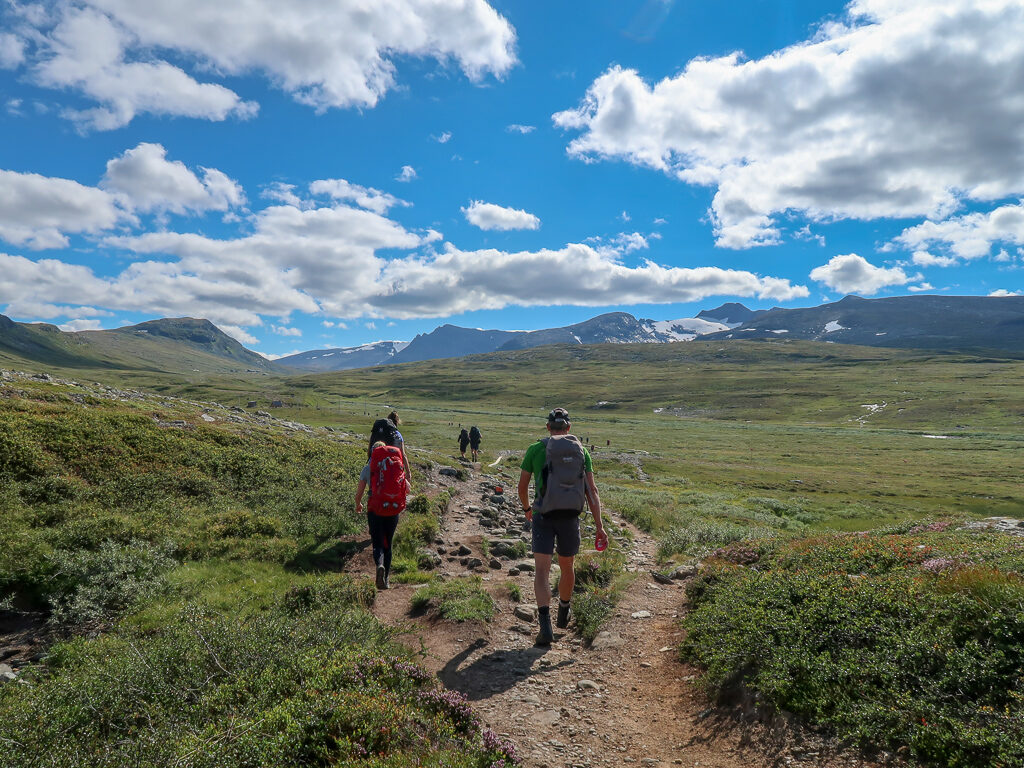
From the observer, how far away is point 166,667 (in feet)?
17.0

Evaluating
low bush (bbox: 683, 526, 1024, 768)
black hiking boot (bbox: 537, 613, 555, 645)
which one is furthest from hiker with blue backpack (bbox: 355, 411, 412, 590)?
low bush (bbox: 683, 526, 1024, 768)

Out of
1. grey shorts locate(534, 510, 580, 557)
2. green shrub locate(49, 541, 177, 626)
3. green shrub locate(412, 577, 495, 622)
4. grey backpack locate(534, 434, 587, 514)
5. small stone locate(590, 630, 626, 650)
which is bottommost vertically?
small stone locate(590, 630, 626, 650)

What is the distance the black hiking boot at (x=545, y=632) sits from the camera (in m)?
7.82

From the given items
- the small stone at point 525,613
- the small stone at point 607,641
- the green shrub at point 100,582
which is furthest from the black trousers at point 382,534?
the small stone at point 607,641

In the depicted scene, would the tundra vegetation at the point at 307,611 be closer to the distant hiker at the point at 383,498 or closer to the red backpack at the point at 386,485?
the distant hiker at the point at 383,498

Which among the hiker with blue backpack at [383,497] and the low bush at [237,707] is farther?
the hiker with blue backpack at [383,497]

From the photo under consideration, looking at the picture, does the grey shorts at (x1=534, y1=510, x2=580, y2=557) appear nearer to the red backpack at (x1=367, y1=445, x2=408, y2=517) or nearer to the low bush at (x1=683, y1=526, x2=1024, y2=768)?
the low bush at (x1=683, y1=526, x2=1024, y2=768)

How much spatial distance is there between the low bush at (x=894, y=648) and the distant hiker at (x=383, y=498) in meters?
5.72

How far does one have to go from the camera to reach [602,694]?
6.61 metres

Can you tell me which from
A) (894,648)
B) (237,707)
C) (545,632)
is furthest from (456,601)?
(894,648)

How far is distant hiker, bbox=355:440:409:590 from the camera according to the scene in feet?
31.4

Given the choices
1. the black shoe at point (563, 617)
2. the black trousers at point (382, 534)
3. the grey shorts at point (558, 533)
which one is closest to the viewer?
the grey shorts at point (558, 533)

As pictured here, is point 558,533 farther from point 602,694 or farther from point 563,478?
point 602,694

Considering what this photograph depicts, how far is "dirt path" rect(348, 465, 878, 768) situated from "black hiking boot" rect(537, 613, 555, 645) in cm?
14
